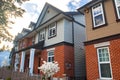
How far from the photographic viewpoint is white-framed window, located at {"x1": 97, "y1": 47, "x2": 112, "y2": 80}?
8447 millimetres

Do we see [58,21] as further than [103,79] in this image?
Yes

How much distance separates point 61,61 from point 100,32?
190 inches

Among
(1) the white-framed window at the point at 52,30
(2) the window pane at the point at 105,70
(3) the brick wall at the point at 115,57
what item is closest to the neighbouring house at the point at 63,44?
(1) the white-framed window at the point at 52,30

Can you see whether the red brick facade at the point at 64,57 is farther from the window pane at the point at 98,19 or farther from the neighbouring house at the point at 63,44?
the window pane at the point at 98,19

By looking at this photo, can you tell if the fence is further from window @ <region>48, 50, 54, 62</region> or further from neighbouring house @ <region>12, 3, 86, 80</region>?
window @ <region>48, 50, 54, 62</region>

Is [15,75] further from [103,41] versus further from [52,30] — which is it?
[103,41]

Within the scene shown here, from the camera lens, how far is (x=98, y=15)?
10.1 metres

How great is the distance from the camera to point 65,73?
466 inches

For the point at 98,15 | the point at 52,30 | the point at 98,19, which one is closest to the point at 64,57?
the point at 52,30

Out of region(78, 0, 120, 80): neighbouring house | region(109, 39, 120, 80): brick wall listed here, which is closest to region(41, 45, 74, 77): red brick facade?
region(78, 0, 120, 80): neighbouring house

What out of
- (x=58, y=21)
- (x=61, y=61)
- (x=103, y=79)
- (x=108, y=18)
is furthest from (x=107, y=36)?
(x=58, y=21)

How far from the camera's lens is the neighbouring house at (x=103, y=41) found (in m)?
8.28

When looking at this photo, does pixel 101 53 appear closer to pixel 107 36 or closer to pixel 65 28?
pixel 107 36

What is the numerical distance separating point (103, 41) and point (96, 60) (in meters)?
1.48
